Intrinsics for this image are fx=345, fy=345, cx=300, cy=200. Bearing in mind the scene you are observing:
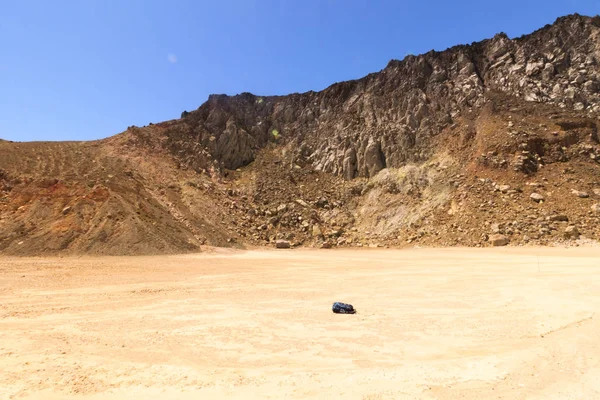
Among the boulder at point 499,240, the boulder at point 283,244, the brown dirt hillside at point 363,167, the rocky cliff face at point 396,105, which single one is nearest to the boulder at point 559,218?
the brown dirt hillside at point 363,167

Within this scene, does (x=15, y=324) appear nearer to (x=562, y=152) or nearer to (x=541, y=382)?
(x=541, y=382)

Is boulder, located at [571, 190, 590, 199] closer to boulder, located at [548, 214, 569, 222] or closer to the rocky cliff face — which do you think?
boulder, located at [548, 214, 569, 222]

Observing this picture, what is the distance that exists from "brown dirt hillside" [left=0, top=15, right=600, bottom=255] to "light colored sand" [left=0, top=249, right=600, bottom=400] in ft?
48.2

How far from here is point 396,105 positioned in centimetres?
4788

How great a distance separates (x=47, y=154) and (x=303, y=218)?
29751mm

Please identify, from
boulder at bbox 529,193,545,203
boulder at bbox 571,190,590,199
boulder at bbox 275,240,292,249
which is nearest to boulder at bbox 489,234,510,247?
boulder at bbox 529,193,545,203

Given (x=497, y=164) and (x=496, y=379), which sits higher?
(x=497, y=164)

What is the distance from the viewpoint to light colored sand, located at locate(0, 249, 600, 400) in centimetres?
507

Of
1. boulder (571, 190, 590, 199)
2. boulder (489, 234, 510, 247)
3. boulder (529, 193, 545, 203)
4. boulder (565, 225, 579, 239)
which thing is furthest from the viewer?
boulder (529, 193, 545, 203)

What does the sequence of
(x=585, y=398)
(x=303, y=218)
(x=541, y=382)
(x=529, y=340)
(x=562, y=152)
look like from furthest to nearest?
(x=303, y=218), (x=562, y=152), (x=529, y=340), (x=541, y=382), (x=585, y=398)

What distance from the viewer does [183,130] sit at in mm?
51406

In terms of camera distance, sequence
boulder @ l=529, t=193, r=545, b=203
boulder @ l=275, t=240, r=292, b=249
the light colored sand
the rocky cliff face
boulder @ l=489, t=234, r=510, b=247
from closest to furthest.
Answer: the light colored sand → boulder @ l=489, t=234, r=510, b=247 → boulder @ l=529, t=193, r=545, b=203 → boulder @ l=275, t=240, r=292, b=249 → the rocky cliff face

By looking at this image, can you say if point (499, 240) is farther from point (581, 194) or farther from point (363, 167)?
point (363, 167)

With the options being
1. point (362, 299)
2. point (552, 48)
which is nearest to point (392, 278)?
point (362, 299)
